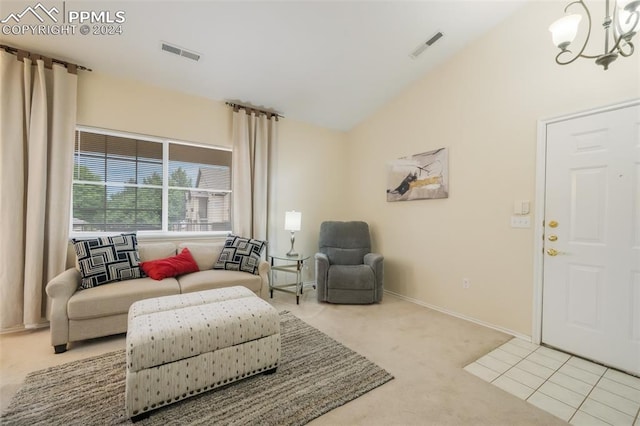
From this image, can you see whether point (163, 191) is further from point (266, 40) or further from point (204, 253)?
point (266, 40)

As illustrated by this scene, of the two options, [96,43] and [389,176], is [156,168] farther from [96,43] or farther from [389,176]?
[389,176]

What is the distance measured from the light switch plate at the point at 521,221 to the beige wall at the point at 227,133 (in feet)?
8.50

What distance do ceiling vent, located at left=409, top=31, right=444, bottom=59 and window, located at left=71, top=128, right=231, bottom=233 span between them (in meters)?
2.67

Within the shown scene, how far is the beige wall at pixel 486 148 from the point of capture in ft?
7.77

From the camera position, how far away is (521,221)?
2.54 metres

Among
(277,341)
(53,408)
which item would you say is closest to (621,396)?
(277,341)

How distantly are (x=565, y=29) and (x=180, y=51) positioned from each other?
125 inches

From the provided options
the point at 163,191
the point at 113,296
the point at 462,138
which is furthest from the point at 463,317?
the point at 163,191

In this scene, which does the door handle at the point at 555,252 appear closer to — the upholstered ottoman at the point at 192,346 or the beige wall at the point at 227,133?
the upholstered ottoman at the point at 192,346

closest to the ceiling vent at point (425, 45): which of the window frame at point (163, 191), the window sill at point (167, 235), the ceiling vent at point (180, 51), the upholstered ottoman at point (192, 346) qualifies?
the ceiling vent at point (180, 51)

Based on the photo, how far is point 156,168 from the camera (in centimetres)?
328

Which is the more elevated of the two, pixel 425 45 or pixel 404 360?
pixel 425 45

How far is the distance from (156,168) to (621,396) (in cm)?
463

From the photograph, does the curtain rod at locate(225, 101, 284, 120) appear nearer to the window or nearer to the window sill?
the window
